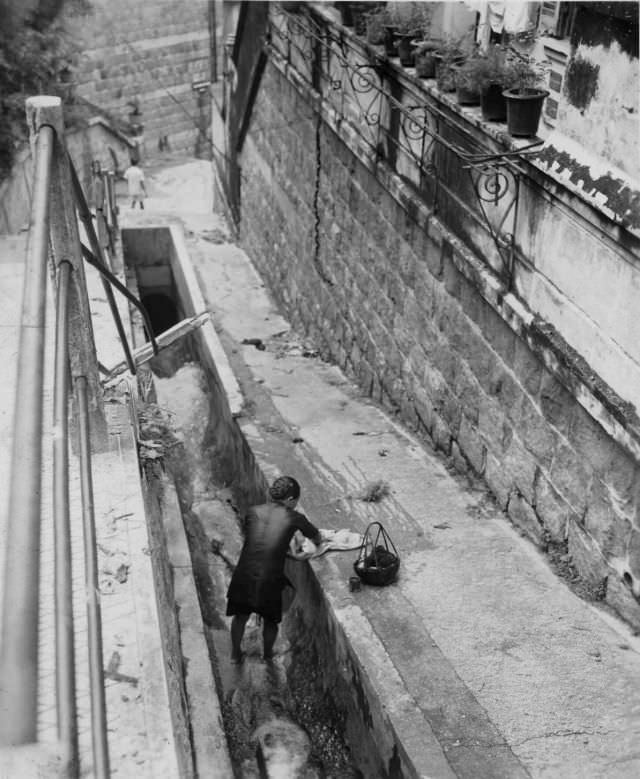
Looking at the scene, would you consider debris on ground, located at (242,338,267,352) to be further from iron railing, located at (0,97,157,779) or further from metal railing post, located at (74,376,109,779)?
metal railing post, located at (74,376,109,779)

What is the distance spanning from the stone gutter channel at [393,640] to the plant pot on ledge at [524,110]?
8.96 feet

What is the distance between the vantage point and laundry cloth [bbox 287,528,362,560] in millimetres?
6371

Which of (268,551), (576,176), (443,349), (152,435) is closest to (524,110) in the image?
(576,176)

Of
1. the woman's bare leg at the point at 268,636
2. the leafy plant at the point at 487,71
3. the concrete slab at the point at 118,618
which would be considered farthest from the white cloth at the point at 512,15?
the woman's bare leg at the point at 268,636

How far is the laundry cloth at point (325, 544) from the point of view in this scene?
6371mm

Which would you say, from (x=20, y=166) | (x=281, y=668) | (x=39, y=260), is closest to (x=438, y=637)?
(x=281, y=668)

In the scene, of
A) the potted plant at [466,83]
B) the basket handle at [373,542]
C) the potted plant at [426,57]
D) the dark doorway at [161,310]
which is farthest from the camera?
the dark doorway at [161,310]

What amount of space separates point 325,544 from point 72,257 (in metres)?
3.01

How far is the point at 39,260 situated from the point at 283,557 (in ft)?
11.7

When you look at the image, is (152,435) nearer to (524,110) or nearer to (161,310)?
(524,110)

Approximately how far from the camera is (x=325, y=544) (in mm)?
6438

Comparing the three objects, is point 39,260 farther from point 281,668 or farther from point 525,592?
point 281,668

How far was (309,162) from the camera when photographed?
11516mm

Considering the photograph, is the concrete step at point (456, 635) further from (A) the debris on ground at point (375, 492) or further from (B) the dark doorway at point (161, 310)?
(B) the dark doorway at point (161, 310)
